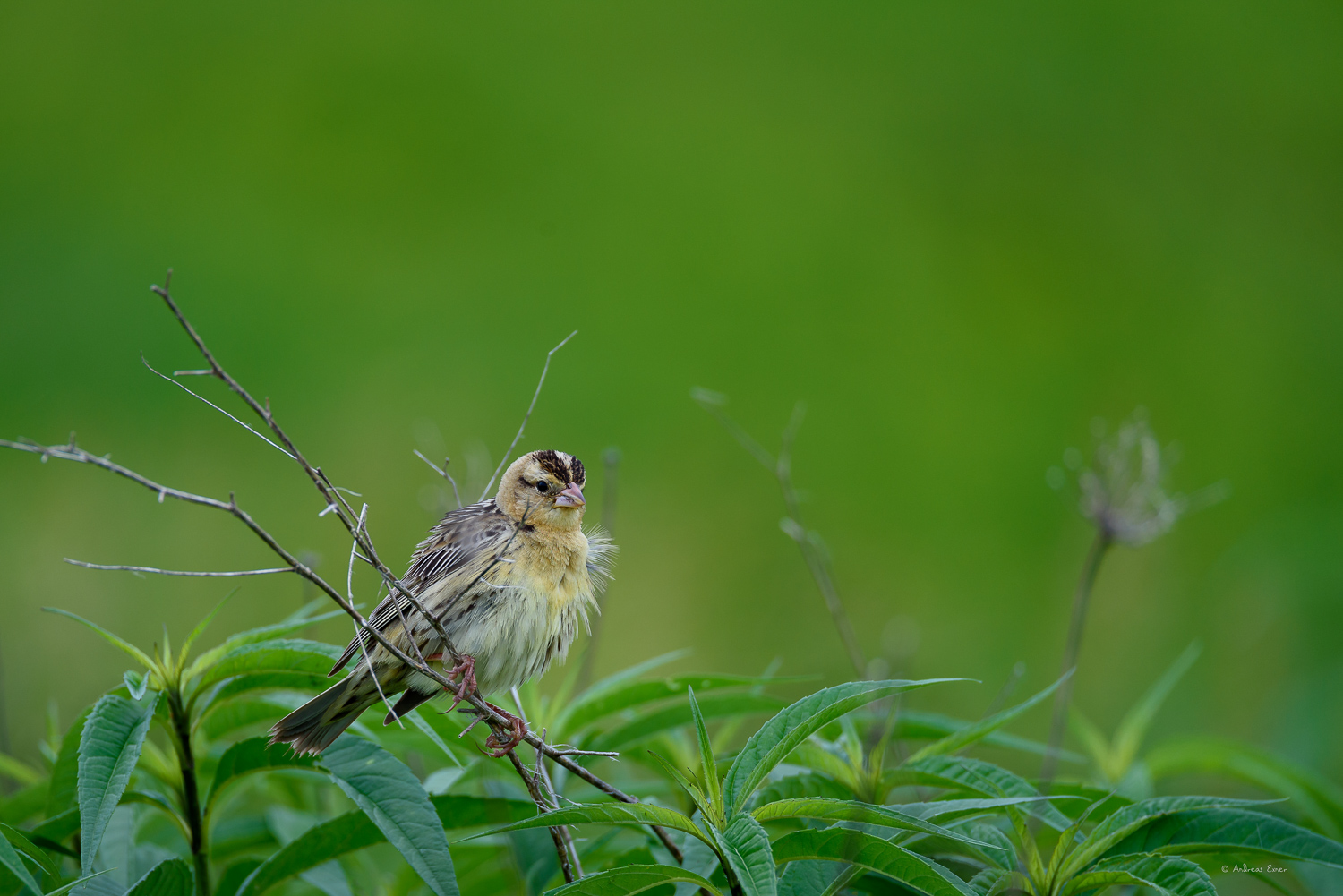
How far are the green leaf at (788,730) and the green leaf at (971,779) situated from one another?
12.0 inches

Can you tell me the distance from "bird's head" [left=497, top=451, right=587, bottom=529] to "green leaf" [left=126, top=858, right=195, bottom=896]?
858mm

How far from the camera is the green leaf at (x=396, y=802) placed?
1.50 m

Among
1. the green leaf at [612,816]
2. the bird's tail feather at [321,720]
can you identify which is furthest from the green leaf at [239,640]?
the green leaf at [612,816]

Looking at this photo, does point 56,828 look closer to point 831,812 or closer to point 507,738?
point 507,738

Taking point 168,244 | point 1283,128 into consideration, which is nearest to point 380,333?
point 168,244

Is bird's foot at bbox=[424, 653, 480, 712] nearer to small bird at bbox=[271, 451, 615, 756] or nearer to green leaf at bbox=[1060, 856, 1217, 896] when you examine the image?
small bird at bbox=[271, 451, 615, 756]

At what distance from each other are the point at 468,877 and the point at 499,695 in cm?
44

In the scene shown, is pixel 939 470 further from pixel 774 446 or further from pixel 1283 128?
pixel 1283 128

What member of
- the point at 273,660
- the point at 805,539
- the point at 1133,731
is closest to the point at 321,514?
the point at 273,660

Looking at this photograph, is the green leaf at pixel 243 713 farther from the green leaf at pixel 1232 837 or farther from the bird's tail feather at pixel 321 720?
the green leaf at pixel 1232 837

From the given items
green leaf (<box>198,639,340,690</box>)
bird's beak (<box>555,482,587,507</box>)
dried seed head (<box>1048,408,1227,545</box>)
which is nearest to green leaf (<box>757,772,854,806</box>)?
bird's beak (<box>555,482,587,507</box>)

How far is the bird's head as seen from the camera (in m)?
2.02

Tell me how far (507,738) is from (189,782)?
61cm

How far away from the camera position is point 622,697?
212cm
